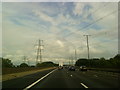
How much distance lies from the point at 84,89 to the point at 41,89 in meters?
2.74

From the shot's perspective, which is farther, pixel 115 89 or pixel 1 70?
pixel 1 70

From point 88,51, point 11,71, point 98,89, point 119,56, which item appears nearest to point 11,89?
point 98,89

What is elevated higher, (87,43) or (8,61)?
(87,43)

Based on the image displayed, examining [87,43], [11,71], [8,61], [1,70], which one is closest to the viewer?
[1,70]

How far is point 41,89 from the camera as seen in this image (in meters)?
13.7

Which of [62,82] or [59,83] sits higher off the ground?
[59,83]

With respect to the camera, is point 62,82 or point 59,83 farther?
point 62,82

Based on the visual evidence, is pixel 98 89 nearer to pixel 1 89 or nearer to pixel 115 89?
pixel 115 89

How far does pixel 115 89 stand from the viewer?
1352cm

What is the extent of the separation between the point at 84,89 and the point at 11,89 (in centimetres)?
465

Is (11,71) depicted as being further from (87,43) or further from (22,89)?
(87,43)

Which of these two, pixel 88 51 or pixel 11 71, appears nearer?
pixel 11 71

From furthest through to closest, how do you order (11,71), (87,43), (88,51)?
1. (87,43)
2. (88,51)
3. (11,71)

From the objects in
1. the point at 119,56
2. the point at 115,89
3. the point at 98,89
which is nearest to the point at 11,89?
the point at 98,89
